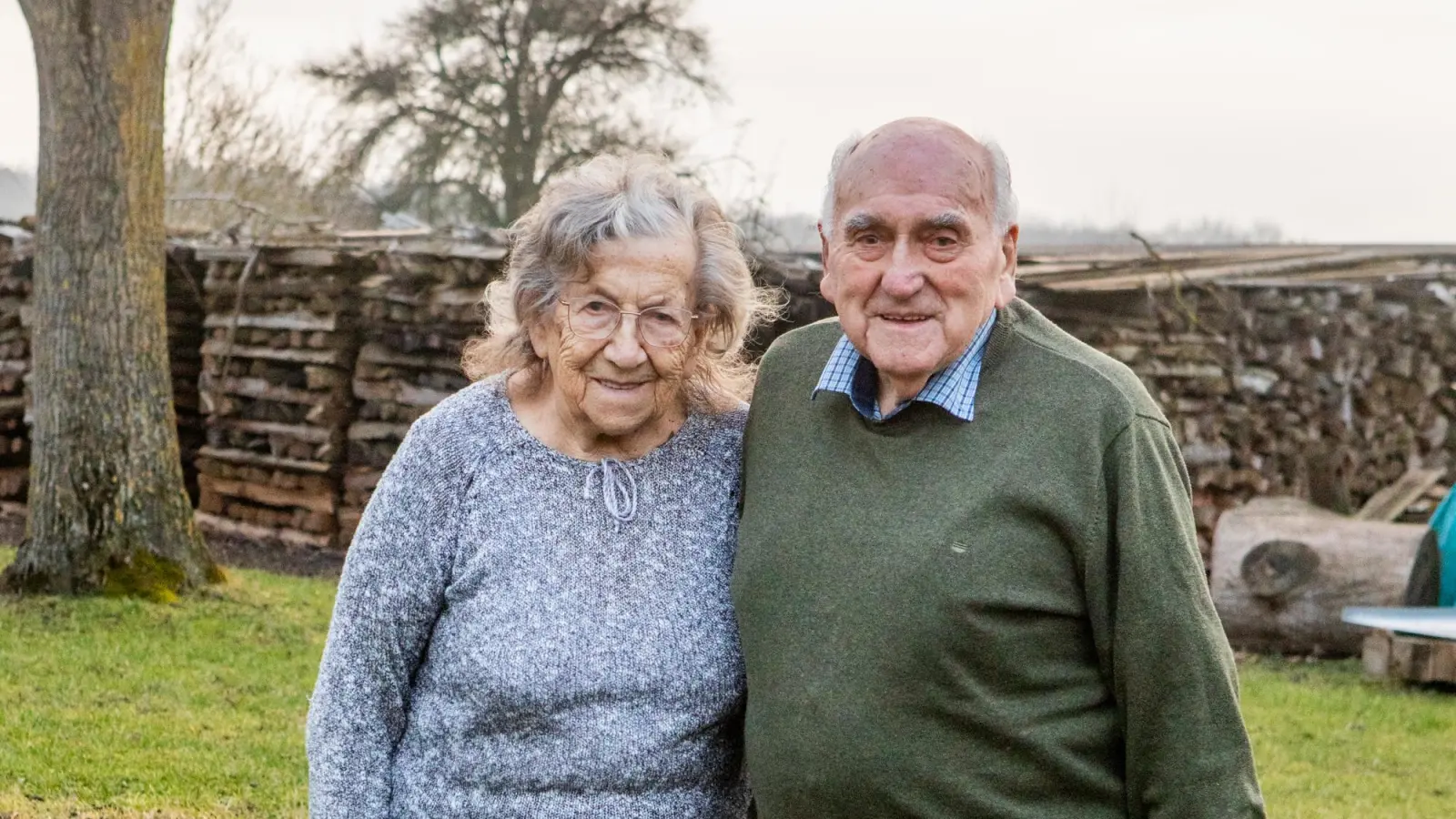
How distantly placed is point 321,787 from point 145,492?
17.9 ft

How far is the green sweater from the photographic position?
2.04 metres

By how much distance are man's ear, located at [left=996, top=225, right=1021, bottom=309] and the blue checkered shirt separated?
4 cm

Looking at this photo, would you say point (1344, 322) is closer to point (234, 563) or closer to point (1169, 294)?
point (1169, 294)

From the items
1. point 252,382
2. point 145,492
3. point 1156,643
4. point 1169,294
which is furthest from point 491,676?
point 252,382

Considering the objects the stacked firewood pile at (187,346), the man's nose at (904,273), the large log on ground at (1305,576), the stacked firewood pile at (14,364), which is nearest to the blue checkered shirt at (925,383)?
the man's nose at (904,273)

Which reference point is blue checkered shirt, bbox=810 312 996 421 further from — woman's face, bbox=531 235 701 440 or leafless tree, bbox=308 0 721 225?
leafless tree, bbox=308 0 721 225

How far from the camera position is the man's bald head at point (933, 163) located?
7.34 feet

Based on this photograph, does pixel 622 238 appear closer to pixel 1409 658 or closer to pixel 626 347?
pixel 626 347

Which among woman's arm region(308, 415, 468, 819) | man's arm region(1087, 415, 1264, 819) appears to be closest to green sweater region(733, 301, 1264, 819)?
man's arm region(1087, 415, 1264, 819)

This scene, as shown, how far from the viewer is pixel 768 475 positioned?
2.42 metres

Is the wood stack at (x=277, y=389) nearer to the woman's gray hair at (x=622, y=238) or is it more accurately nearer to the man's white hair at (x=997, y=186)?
the woman's gray hair at (x=622, y=238)

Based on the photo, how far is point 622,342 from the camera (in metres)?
2.41

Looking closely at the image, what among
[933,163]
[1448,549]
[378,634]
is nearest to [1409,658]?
[1448,549]

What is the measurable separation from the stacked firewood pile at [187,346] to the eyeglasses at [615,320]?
923cm
